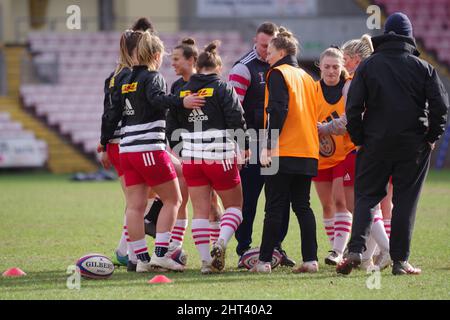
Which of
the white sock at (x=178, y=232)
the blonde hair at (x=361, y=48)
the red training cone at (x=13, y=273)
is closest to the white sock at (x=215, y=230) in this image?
the white sock at (x=178, y=232)

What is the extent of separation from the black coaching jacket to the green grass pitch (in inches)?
44.4

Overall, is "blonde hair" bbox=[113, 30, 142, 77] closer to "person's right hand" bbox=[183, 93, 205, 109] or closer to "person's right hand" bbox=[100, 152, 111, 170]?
"person's right hand" bbox=[183, 93, 205, 109]

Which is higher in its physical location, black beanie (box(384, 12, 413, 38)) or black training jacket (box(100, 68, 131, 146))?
black beanie (box(384, 12, 413, 38))

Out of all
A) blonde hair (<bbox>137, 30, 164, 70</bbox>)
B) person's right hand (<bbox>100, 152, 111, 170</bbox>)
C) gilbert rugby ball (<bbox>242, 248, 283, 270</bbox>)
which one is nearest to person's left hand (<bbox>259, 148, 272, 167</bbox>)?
gilbert rugby ball (<bbox>242, 248, 283, 270</bbox>)

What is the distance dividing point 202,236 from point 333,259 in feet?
4.17

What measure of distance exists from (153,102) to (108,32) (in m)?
19.9

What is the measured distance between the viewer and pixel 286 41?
338 inches

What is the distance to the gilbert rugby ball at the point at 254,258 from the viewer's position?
28.7ft

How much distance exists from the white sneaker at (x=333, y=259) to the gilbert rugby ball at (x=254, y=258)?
0.47 m

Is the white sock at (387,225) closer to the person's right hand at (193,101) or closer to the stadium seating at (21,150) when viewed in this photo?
the person's right hand at (193,101)

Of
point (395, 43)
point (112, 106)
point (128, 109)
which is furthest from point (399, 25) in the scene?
point (112, 106)

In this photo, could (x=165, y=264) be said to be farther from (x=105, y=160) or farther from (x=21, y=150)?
(x=21, y=150)

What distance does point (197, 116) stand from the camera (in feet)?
28.0

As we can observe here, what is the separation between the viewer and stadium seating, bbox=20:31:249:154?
25.3 metres
